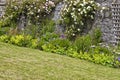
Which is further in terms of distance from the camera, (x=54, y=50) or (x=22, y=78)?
(x=54, y=50)

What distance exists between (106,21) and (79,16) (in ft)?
2.83

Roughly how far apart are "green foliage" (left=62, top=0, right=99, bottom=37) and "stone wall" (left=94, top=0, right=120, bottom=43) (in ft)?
0.68

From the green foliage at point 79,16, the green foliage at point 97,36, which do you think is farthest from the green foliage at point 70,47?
the green foliage at point 79,16

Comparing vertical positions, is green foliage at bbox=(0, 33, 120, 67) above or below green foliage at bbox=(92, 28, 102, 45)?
below

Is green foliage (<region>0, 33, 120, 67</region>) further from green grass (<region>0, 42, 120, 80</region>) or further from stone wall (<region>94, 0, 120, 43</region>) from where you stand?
stone wall (<region>94, 0, 120, 43</region>)

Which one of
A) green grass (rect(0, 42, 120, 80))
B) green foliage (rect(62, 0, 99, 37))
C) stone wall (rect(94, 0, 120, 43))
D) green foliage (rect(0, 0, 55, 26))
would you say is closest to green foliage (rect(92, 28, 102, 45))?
stone wall (rect(94, 0, 120, 43))

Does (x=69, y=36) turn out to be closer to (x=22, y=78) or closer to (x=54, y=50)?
(x=54, y=50)

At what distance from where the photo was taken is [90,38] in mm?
8453

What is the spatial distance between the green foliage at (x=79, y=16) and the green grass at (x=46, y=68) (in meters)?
1.77

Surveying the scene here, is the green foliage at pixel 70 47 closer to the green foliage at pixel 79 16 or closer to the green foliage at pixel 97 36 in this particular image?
the green foliage at pixel 97 36

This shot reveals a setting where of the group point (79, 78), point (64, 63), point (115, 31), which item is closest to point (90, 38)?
point (115, 31)

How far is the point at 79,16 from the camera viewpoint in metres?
9.16

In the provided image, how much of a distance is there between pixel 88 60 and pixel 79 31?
1.72 metres

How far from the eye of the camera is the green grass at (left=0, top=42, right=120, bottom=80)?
17.4ft
